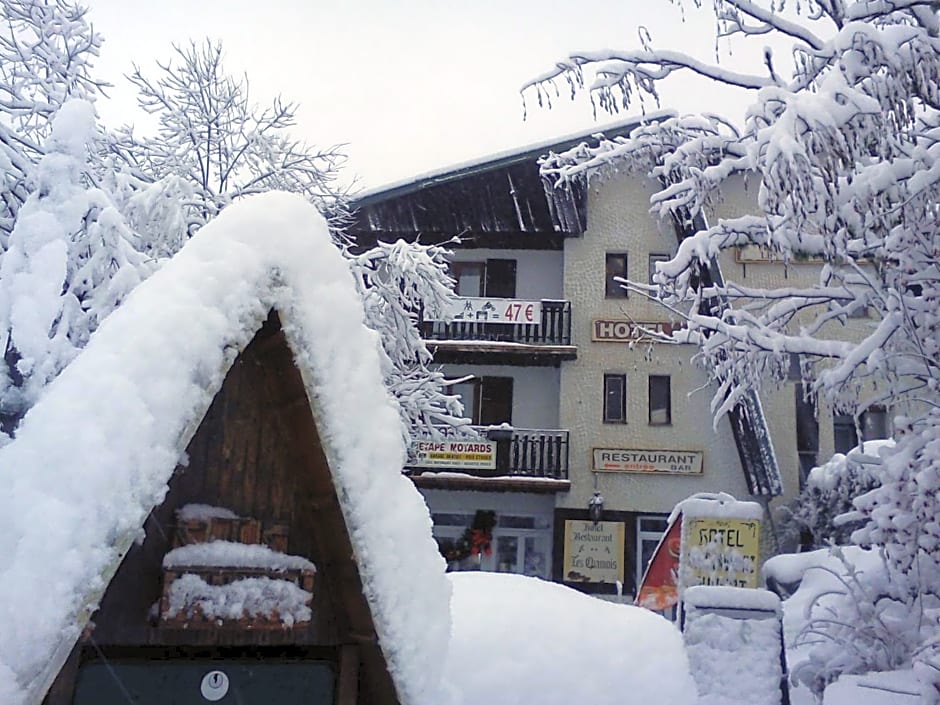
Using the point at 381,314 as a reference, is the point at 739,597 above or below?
below

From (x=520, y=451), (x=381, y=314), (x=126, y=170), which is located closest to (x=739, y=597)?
(x=381, y=314)

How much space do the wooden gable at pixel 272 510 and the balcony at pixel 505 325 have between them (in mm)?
16278

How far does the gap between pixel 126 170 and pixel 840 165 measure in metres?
9.57

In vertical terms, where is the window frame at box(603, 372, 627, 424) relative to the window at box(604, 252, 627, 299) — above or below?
below

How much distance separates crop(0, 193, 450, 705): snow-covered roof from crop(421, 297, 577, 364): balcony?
1644 centimetres

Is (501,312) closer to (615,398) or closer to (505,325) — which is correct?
(505,325)

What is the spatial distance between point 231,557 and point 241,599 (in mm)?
124

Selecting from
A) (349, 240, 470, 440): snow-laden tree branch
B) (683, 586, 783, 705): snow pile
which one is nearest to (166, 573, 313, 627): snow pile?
(683, 586, 783, 705): snow pile

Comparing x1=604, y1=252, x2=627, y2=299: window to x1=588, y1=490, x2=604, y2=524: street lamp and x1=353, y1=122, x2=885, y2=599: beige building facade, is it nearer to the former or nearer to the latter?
x1=353, y1=122, x2=885, y2=599: beige building facade

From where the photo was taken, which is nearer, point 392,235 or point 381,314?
point 381,314

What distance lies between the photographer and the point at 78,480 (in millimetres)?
1979

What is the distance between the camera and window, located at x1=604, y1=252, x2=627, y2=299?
19594mm

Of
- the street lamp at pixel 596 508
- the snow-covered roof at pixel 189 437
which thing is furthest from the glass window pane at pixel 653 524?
the snow-covered roof at pixel 189 437

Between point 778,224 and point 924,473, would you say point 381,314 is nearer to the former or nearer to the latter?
point 778,224
